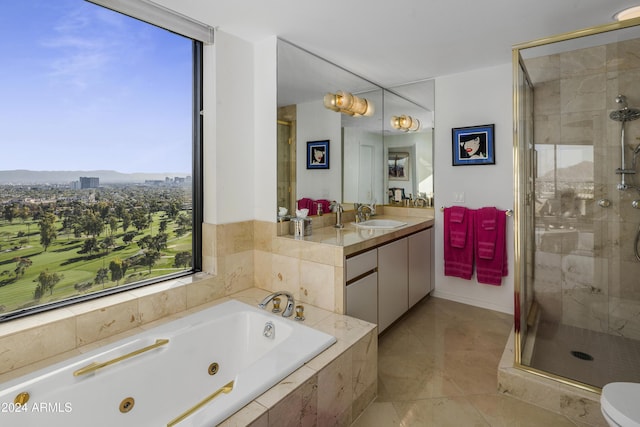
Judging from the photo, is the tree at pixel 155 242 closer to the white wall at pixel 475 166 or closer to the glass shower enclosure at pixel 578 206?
the glass shower enclosure at pixel 578 206

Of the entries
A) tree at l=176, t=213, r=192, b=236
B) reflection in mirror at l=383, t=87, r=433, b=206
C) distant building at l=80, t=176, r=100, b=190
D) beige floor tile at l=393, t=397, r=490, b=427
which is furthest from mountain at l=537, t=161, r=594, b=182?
distant building at l=80, t=176, r=100, b=190

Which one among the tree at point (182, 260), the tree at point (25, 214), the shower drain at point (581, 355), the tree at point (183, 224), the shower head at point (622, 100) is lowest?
the shower drain at point (581, 355)

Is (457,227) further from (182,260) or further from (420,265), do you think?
(182,260)

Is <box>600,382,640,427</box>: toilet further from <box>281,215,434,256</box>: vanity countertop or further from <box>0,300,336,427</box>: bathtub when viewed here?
<box>281,215,434,256</box>: vanity countertop

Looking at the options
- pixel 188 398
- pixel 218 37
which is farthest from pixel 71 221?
pixel 218 37

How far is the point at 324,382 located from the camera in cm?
158

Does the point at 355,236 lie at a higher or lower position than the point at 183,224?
lower

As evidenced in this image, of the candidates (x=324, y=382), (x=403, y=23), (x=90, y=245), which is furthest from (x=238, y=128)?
(x=324, y=382)

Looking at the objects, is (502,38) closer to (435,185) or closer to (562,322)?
(435,185)

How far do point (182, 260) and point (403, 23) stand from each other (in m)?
2.28

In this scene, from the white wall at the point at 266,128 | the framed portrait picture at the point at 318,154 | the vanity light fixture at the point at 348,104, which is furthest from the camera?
the vanity light fixture at the point at 348,104

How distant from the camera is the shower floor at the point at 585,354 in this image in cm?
200

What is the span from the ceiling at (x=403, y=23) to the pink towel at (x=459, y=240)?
1.41 meters

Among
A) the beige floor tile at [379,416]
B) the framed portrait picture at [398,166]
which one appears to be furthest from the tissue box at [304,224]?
the framed portrait picture at [398,166]
